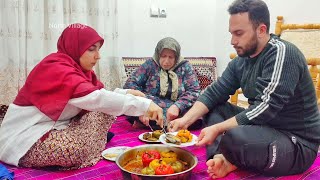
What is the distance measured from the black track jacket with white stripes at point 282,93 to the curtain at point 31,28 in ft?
4.90

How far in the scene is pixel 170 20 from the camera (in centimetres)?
315

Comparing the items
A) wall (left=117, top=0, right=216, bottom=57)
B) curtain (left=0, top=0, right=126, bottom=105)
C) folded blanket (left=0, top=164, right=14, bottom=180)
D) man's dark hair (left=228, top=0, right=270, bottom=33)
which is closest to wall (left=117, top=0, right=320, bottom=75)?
wall (left=117, top=0, right=216, bottom=57)

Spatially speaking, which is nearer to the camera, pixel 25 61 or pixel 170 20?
pixel 25 61

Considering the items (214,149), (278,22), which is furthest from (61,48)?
(278,22)

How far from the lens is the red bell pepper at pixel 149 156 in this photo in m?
1.37

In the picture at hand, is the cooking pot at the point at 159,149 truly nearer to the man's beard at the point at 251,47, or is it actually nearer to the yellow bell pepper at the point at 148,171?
the yellow bell pepper at the point at 148,171

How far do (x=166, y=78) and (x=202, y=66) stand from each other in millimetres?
797

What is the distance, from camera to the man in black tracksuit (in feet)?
4.37

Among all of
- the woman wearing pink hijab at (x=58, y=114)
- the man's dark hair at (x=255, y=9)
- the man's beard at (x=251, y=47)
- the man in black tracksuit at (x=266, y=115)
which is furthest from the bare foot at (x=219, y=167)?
the man's dark hair at (x=255, y=9)

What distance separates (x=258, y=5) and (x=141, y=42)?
66.8 inches

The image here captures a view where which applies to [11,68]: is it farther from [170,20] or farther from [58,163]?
[170,20]

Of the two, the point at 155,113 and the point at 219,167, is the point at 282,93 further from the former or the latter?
the point at 155,113

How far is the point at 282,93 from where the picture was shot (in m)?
1.33

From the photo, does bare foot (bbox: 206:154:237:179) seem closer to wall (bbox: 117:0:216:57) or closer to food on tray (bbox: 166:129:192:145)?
food on tray (bbox: 166:129:192:145)
